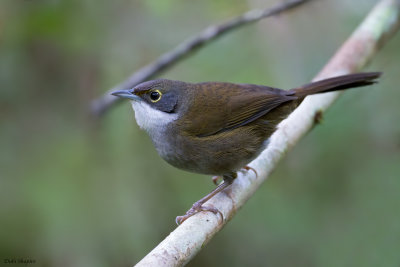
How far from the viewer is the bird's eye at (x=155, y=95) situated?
12.5 feet

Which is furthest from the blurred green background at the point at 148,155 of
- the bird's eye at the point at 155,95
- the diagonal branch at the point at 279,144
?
the bird's eye at the point at 155,95

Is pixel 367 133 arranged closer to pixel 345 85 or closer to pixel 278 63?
pixel 345 85

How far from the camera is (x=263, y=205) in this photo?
15.1ft

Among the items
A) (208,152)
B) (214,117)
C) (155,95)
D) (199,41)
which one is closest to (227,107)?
(214,117)

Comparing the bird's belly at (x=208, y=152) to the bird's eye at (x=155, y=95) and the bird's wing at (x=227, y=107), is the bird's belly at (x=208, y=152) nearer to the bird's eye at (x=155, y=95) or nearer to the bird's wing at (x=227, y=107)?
the bird's wing at (x=227, y=107)

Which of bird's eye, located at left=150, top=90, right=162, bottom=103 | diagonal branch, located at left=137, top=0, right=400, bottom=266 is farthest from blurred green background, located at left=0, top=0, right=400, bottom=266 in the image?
bird's eye, located at left=150, top=90, right=162, bottom=103

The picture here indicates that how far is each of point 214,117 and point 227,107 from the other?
14 cm

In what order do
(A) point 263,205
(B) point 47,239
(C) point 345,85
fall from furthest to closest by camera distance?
(A) point 263,205
(B) point 47,239
(C) point 345,85

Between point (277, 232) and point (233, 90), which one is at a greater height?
point (233, 90)

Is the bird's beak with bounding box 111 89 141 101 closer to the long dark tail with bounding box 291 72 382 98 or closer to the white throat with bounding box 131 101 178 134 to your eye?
the white throat with bounding box 131 101 178 134

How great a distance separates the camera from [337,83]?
12.6 feet

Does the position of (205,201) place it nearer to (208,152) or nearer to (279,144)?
(208,152)

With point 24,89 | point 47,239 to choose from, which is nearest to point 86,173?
point 47,239

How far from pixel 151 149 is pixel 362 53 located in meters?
2.27
